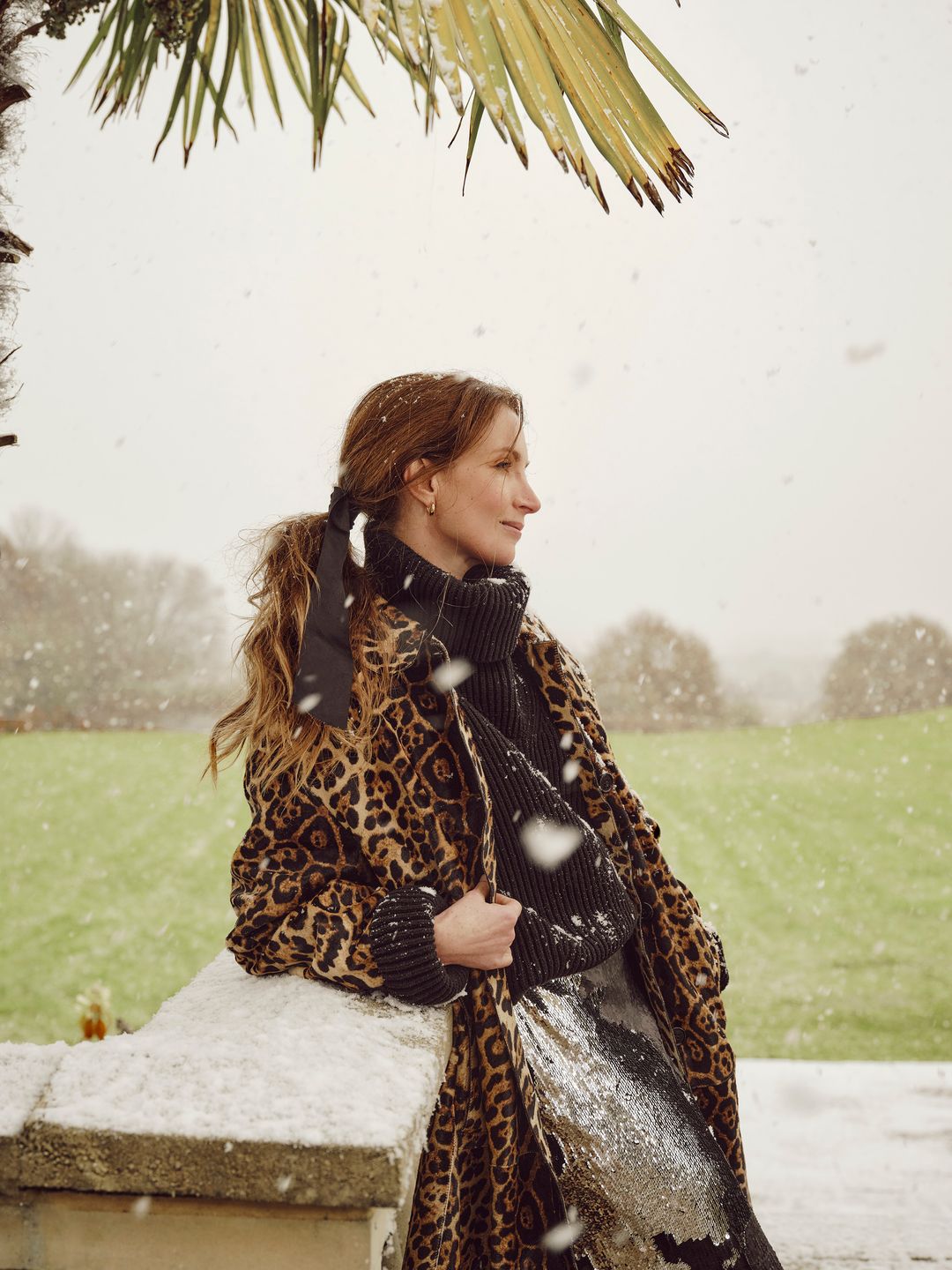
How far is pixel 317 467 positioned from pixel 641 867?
88cm

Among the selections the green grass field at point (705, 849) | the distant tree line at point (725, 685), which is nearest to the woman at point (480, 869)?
the distant tree line at point (725, 685)

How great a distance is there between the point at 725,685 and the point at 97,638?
635 centimetres

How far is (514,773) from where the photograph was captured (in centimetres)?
155

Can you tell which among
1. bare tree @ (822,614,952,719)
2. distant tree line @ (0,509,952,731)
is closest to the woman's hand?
distant tree line @ (0,509,952,731)

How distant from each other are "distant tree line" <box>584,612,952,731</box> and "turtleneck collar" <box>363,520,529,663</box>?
8.12 metres

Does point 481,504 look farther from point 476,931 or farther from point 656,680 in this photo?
point 656,680

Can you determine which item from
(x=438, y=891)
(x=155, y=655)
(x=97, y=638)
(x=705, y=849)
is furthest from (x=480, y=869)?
(x=705, y=849)

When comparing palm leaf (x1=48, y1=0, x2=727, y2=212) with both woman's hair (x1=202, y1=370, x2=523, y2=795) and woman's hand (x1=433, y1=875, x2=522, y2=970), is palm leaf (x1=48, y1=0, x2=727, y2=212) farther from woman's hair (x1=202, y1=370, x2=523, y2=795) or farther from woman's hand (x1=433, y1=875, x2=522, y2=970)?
woman's hand (x1=433, y1=875, x2=522, y2=970)

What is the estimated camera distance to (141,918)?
454 inches

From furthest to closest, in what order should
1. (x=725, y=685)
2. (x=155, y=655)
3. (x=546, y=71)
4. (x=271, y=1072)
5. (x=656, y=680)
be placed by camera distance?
(x=725, y=685) → (x=656, y=680) → (x=155, y=655) → (x=546, y=71) → (x=271, y=1072)

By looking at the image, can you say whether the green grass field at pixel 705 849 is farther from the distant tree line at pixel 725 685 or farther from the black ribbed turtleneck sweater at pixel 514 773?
the black ribbed turtleneck sweater at pixel 514 773

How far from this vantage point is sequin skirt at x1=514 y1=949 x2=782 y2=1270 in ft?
4.62

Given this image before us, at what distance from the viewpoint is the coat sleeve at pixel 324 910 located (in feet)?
4.14

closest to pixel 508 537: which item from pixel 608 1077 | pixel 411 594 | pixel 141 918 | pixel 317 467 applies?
pixel 411 594
